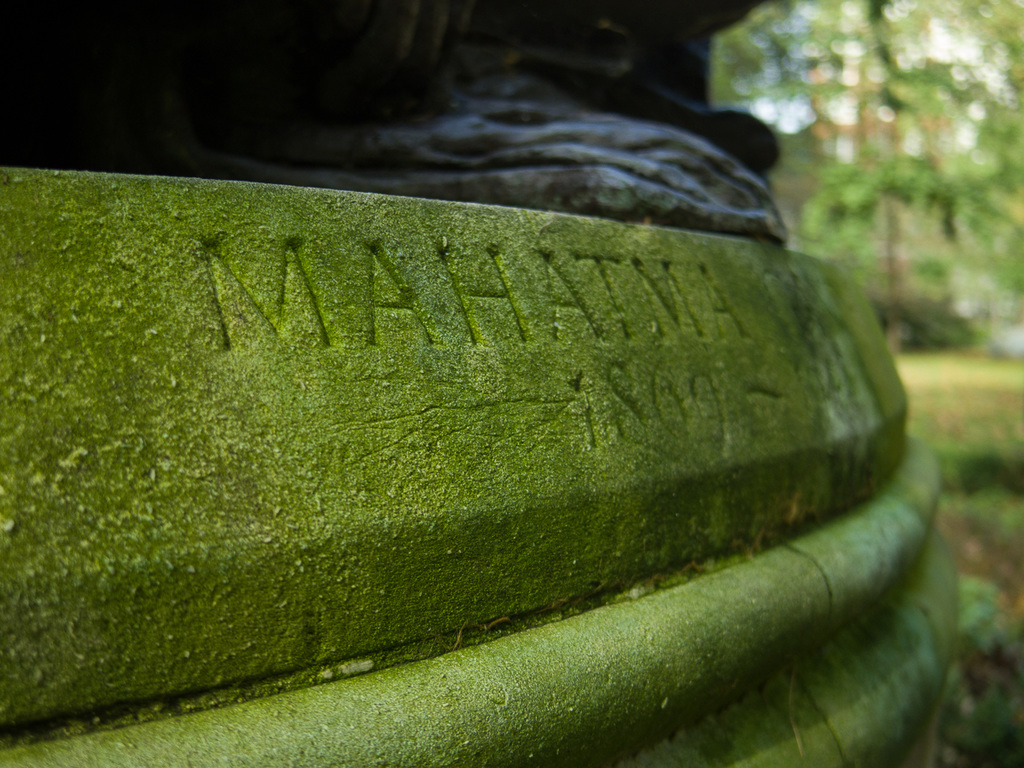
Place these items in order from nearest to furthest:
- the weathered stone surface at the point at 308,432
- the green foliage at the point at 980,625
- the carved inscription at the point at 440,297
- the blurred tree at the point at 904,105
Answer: the weathered stone surface at the point at 308,432 → the carved inscription at the point at 440,297 → the green foliage at the point at 980,625 → the blurred tree at the point at 904,105

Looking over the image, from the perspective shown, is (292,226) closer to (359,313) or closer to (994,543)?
(359,313)

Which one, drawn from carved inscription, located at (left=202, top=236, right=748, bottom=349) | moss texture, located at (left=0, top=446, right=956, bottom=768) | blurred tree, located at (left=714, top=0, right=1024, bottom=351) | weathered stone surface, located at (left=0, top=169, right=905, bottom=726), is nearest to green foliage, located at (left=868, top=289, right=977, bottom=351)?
blurred tree, located at (left=714, top=0, right=1024, bottom=351)

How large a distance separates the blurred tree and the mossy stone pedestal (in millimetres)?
4260

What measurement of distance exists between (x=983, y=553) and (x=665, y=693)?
4.53 m

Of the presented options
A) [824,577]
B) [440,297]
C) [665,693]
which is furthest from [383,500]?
[824,577]

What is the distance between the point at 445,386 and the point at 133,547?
500 mm

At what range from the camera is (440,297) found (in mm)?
1287

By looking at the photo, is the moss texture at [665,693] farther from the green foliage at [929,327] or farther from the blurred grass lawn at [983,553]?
the green foliage at [929,327]

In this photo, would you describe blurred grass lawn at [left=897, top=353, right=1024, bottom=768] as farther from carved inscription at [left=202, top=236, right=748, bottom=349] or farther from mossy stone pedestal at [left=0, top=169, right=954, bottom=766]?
carved inscription at [left=202, top=236, right=748, bottom=349]

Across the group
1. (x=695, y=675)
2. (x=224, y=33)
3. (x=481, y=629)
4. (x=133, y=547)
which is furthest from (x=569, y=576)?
(x=224, y=33)

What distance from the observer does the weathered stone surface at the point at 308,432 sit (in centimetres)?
94

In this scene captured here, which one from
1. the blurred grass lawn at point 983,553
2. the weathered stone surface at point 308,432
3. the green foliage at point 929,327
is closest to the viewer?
the weathered stone surface at point 308,432

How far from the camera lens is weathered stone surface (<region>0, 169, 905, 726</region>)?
3.08 feet

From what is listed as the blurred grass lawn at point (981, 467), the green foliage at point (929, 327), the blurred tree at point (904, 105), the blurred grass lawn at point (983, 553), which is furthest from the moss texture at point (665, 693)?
the green foliage at point (929, 327)
